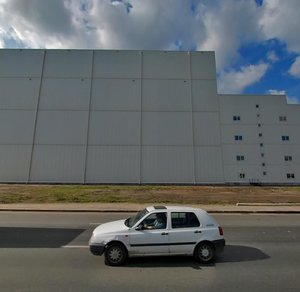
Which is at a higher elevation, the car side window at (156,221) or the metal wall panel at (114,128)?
the metal wall panel at (114,128)

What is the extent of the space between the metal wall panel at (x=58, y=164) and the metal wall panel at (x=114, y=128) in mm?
2673

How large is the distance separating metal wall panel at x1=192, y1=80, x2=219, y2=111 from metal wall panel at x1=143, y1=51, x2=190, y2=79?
2.10 meters

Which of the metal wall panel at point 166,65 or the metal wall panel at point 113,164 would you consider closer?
the metal wall panel at point 113,164

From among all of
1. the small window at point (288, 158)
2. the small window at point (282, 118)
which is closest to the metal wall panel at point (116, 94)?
the small window at point (282, 118)

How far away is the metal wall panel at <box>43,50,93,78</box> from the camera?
37781 mm

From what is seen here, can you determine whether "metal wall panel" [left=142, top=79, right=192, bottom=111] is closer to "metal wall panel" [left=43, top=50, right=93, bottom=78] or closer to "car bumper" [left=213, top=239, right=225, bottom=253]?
"metal wall panel" [left=43, top=50, right=93, bottom=78]

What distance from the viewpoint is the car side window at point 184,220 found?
7176 millimetres

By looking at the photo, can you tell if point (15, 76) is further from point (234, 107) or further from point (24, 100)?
point (234, 107)

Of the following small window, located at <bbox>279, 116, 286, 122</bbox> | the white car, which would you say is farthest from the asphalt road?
small window, located at <bbox>279, 116, 286, 122</bbox>

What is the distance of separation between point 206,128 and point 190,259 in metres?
29.7

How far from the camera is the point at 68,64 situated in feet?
125

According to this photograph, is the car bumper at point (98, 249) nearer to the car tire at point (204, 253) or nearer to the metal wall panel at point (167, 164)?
the car tire at point (204, 253)

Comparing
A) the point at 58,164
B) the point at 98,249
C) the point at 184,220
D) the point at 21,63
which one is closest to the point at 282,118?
the point at 58,164

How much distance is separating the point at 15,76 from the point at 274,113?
42055 mm
